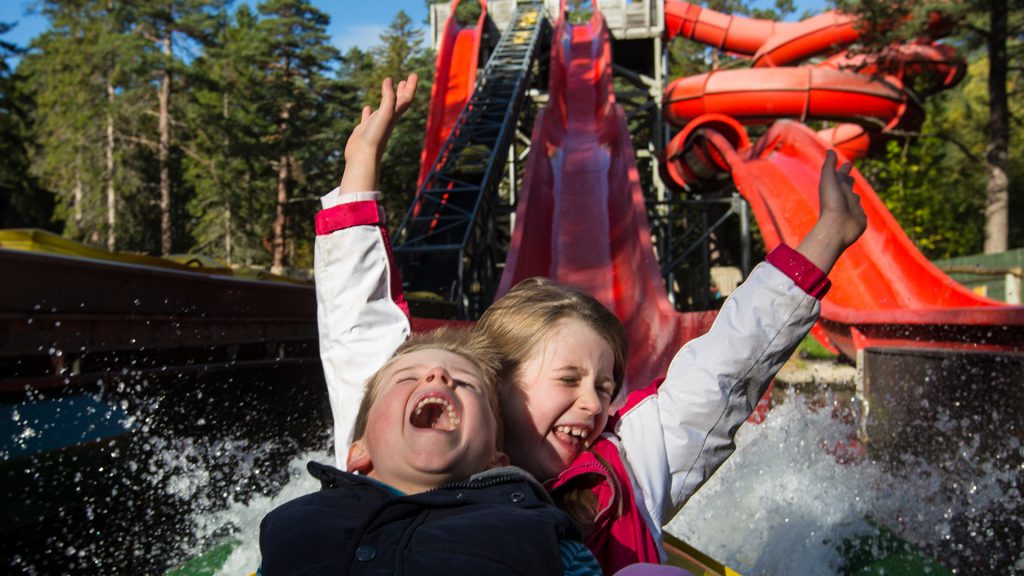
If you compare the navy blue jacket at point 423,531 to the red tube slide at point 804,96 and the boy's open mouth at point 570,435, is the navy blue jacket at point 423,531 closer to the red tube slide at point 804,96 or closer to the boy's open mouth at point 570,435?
the boy's open mouth at point 570,435

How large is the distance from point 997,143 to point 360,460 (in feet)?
53.9

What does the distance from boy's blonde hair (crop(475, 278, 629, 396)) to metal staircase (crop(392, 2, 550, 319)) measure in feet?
13.2

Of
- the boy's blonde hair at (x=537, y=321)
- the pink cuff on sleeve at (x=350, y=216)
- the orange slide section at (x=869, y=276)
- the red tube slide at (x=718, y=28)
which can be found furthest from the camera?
the red tube slide at (x=718, y=28)

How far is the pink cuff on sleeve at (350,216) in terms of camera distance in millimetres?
1796

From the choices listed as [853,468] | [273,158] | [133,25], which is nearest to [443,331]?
[853,468]

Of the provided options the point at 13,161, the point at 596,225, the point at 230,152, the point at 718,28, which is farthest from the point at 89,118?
the point at 596,225

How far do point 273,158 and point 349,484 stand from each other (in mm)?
26419

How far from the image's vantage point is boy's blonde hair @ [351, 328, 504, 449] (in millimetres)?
1487

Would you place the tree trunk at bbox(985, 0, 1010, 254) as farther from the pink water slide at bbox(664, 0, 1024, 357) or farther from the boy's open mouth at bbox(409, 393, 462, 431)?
the boy's open mouth at bbox(409, 393, 462, 431)

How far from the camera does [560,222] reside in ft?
28.6

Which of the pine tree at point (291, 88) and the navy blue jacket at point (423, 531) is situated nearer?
the navy blue jacket at point (423, 531)

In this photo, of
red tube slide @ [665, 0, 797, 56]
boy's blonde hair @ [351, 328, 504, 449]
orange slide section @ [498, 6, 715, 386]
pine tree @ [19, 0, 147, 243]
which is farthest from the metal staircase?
pine tree @ [19, 0, 147, 243]

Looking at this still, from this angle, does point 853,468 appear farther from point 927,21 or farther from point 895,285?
point 927,21

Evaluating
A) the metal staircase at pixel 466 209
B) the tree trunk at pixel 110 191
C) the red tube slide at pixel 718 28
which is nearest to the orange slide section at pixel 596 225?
the metal staircase at pixel 466 209
